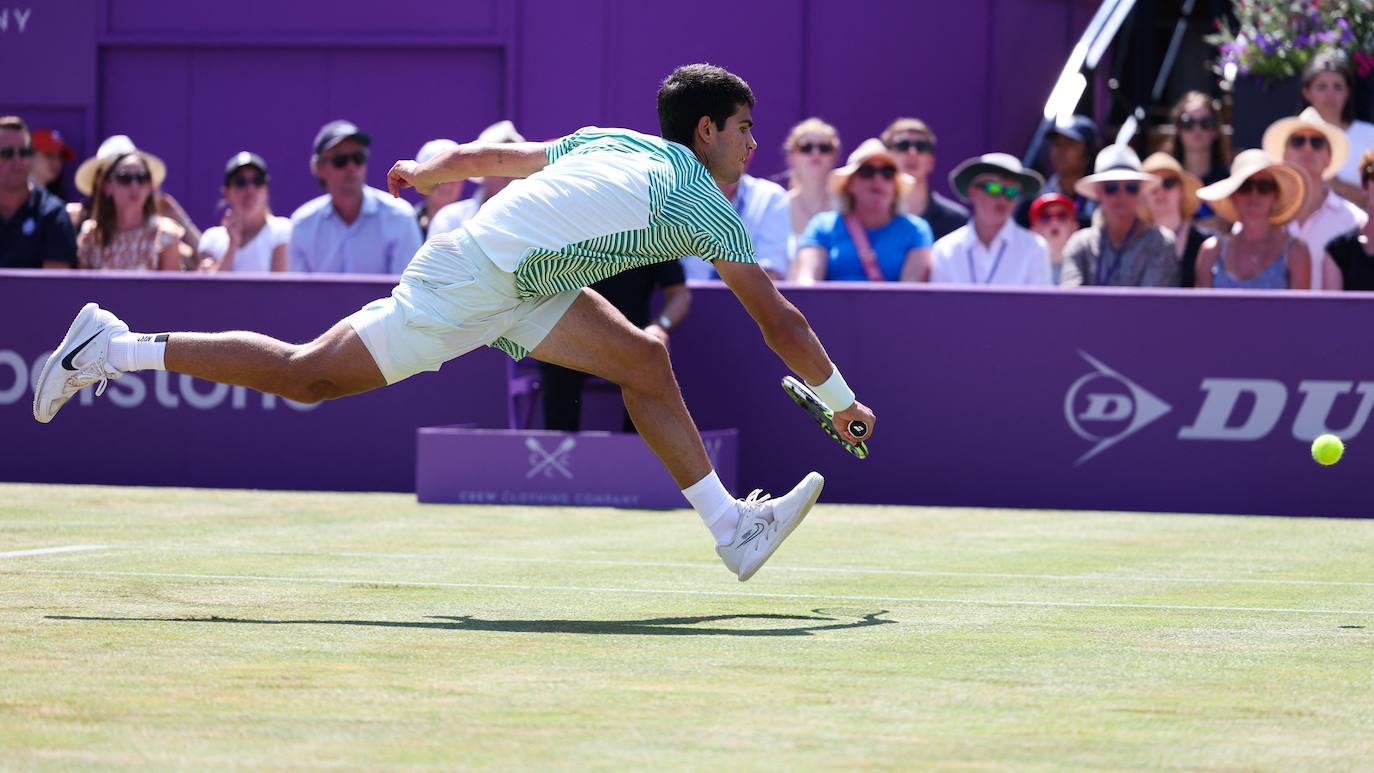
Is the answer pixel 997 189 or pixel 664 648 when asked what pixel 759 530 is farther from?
pixel 997 189

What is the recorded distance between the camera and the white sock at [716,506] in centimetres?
721

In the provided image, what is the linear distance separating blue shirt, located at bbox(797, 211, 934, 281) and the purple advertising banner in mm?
478

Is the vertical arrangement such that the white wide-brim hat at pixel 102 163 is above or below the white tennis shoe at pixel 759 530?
above

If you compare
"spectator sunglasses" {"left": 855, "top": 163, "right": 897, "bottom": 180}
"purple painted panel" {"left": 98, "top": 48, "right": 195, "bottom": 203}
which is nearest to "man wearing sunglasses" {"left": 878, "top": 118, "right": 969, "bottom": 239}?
"spectator sunglasses" {"left": 855, "top": 163, "right": 897, "bottom": 180}

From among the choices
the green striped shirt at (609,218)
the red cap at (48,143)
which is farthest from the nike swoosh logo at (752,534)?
the red cap at (48,143)

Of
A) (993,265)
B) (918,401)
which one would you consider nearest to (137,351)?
(918,401)

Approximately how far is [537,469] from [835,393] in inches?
182

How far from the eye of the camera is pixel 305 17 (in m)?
19.1

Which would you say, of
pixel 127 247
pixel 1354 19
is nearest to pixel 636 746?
pixel 127 247

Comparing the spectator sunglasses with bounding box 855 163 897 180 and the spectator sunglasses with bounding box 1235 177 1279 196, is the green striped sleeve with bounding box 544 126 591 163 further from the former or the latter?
the spectator sunglasses with bounding box 1235 177 1279 196

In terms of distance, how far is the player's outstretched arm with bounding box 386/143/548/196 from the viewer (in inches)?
285

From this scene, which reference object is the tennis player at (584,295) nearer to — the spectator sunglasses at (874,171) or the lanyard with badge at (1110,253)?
the spectator sunglasses at (874,171)

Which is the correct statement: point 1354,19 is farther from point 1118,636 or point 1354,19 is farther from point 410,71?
point 1118,636

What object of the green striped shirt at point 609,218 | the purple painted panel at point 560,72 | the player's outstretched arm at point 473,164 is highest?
the purple painted panel at point 560,72
